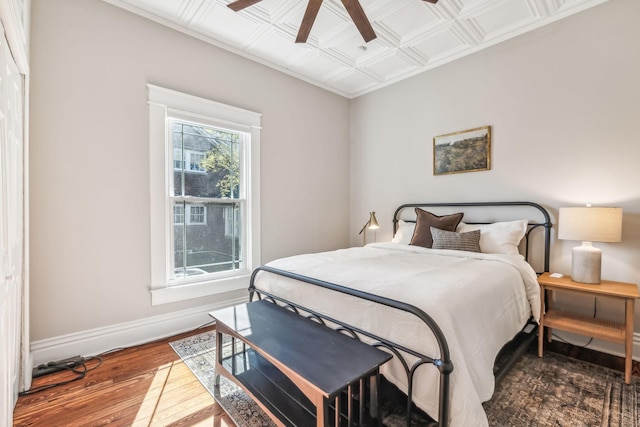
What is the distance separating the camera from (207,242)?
10.1 ft

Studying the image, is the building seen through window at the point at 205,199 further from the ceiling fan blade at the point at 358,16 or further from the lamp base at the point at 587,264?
the lamp base at the point at 587,264

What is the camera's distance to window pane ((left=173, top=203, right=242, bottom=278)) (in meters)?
2.90

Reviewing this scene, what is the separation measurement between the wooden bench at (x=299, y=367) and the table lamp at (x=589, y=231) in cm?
190

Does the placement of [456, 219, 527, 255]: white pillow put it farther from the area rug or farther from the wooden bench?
the wooden bench

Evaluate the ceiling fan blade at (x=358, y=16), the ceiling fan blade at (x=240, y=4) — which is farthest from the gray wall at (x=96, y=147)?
the ceiling fan blade at (x=358, y=16)

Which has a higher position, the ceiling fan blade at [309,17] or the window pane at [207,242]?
the ceiling fan blade at [309,17]

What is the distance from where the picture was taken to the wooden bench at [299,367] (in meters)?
1.23

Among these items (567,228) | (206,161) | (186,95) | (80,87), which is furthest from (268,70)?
(567,228)

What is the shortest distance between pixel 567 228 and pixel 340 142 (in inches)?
113

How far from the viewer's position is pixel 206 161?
10.0ft

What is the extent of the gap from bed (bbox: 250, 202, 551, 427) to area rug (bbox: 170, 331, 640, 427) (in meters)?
0.22

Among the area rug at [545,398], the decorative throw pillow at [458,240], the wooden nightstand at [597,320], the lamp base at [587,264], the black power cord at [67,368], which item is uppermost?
the decorative throw pillow at [458,240]

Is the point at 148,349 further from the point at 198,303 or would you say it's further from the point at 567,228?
the point at 567,228

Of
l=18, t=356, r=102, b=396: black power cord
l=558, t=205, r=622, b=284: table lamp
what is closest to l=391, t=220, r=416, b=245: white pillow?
l=558, t=205, r=622, b=284: table lamp
